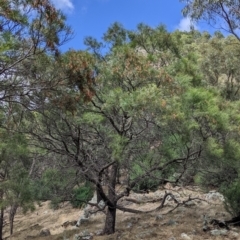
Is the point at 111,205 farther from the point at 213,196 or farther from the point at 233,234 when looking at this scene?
the point at 213,196

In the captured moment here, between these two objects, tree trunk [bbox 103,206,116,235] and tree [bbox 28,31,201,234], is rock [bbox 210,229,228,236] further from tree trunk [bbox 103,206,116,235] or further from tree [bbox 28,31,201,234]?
tree trunk [bbox 103,206,116,235]

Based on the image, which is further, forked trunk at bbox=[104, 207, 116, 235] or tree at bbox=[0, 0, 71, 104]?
forked trunk at bbox=[104, 207, 116, 235]

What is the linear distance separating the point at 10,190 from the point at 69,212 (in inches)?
253

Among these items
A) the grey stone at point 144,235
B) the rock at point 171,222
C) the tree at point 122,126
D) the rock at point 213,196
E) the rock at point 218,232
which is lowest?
the grey stone at point 144,235

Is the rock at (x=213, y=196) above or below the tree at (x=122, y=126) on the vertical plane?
below

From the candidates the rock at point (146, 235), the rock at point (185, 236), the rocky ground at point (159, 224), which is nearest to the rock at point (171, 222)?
the rocky ground at point (159, 224)

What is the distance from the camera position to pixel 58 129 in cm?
713

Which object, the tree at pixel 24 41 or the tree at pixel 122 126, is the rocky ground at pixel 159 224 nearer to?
the tree at pixel 122 126

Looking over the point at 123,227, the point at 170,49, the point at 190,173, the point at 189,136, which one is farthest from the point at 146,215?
the point at 170,49

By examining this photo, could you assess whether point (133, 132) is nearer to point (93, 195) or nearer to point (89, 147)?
point (89, 147)

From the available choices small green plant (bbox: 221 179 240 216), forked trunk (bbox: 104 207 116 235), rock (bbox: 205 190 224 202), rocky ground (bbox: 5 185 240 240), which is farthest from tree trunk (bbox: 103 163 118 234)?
rock (bbox: 205 190 224 202)

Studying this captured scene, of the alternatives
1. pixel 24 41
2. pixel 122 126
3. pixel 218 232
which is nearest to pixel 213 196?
pixel 218 232

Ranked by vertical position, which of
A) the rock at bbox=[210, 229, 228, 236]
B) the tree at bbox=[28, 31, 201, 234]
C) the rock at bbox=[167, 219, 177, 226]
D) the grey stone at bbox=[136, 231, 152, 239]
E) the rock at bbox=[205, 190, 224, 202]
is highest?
the tree at bbox=[28, 31, 201, 234]

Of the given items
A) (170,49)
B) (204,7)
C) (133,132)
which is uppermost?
(204,7)
